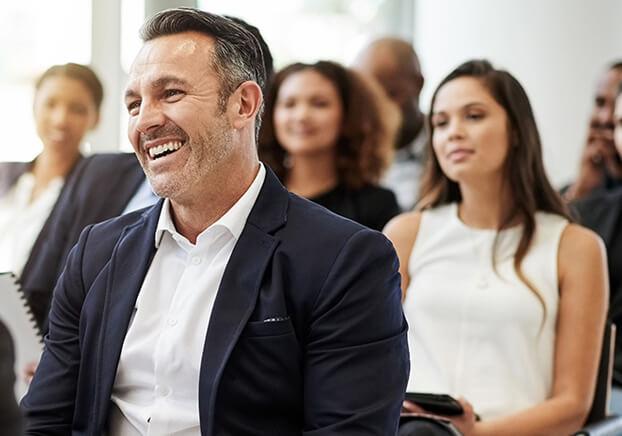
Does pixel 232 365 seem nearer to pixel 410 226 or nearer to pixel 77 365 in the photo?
pixel 77 365

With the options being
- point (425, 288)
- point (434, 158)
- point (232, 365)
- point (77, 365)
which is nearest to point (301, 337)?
point (232, 365)

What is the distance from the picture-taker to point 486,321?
2.42 m

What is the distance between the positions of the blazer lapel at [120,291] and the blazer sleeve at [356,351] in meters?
0.34

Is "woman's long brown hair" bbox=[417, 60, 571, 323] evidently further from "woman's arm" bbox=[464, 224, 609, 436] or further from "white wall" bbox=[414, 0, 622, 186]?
"white wall" bbox=[414, 0, 622, 186]

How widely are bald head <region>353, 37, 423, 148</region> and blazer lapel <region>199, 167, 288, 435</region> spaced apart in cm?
246

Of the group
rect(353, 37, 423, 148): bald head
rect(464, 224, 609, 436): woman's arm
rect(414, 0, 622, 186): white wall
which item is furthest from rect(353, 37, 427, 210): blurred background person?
rect(464, 224, 609, 436): woman's arm

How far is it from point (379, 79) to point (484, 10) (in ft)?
4.56

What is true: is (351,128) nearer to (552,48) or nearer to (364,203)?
(364,203)

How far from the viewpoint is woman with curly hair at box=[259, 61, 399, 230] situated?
3.29 metres

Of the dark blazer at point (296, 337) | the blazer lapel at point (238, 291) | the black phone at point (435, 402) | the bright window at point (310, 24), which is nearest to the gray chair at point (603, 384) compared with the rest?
the black phone at point (435, 402)

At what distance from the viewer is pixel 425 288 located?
250cm

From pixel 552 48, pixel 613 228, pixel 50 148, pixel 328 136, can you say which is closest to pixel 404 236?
pixel 328 136

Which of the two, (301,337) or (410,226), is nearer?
(301,337)

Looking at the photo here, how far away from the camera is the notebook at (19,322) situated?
6.71 ft
